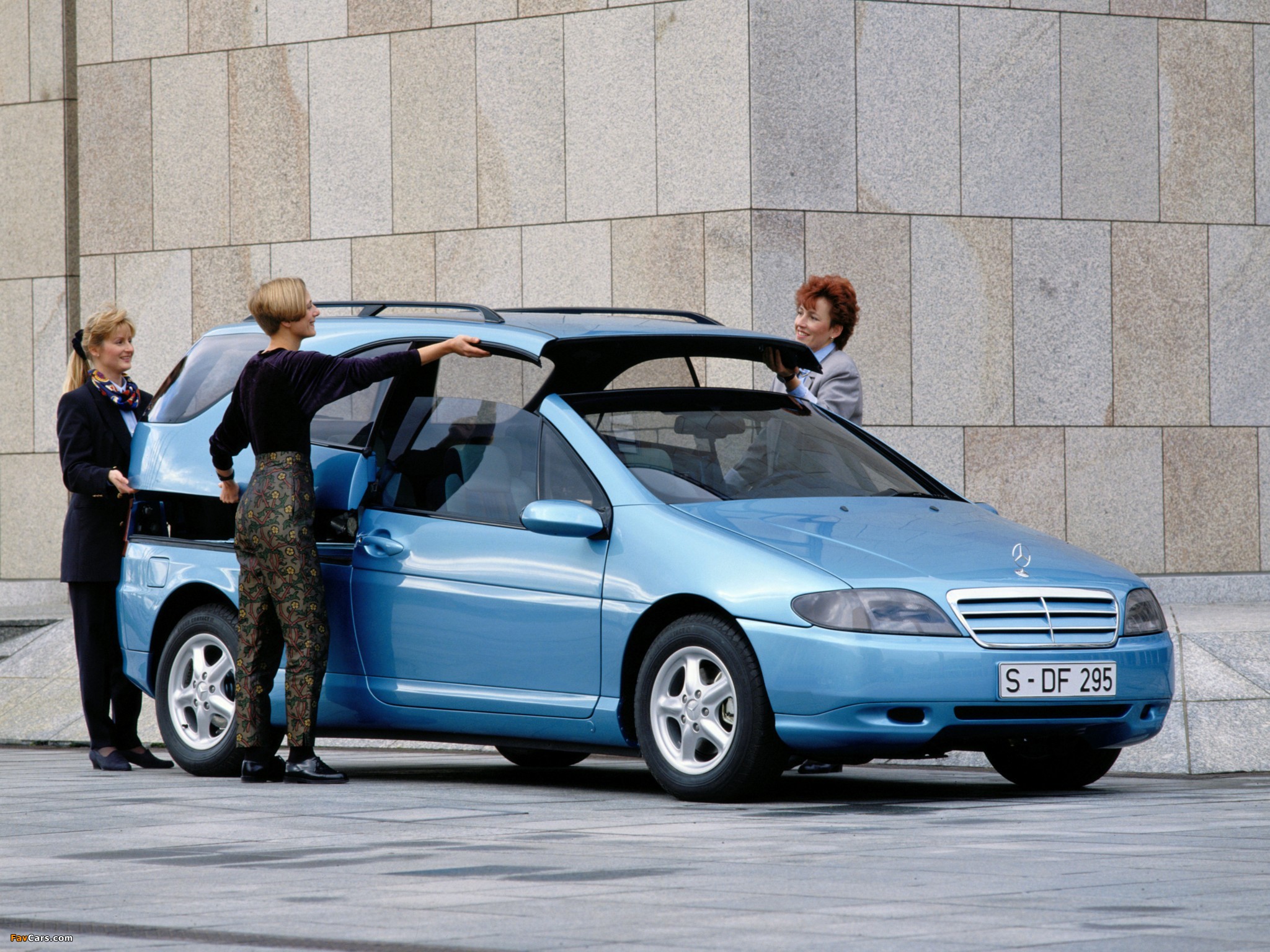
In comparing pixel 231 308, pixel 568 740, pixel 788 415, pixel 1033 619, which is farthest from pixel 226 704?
pixel 231 308

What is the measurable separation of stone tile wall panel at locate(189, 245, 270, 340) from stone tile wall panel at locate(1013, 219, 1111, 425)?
5.40 meters

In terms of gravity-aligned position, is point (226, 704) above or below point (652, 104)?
below

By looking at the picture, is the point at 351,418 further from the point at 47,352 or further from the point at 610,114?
the point at 47,352

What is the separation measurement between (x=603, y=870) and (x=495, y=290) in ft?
29.8

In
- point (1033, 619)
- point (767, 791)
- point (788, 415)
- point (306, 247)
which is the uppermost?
point (306, 247)

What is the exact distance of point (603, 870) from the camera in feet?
18.0

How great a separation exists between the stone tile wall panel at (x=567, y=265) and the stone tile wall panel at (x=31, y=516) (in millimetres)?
4345

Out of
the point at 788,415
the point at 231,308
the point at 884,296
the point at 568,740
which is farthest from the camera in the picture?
the point at 231,308

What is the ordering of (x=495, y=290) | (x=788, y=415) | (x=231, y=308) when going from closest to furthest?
(x=788, y=415) < (x=495, y=290) < (x=231, y=308)

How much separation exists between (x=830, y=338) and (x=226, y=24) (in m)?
7.18

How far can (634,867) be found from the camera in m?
5.55

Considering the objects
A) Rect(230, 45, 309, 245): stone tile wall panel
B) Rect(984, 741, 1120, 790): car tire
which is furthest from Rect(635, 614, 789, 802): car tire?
Rect(230, 45, 309, 245): stone tile wall panel

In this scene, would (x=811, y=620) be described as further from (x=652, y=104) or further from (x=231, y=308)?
(x=231, y=308)

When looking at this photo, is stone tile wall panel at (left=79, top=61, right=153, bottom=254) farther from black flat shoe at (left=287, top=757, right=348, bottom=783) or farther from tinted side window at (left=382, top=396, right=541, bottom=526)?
black flat shoe at (left=287, top=757, right=348, bottom=783)
